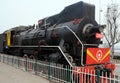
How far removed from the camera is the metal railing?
8.08 meters

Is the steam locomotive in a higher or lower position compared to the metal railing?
higher

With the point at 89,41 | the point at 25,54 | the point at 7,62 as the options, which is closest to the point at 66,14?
the point at 89,41

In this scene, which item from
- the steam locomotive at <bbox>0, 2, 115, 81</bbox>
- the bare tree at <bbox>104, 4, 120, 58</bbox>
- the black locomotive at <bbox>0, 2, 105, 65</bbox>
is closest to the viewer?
the steam locomotive at <bbox>0, 2, 115, 81</bbox>

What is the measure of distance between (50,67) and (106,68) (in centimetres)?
261

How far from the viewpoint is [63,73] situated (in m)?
9.90

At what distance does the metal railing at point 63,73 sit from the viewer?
8.08m

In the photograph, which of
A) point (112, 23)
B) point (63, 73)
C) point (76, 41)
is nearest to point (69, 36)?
point (76, 41)

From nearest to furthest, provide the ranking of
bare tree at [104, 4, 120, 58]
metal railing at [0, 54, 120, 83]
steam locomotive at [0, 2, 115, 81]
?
metal railing at [0, 54, 120, 83] → steam locomotive at [0, 2, 115, 81] → bare tree at [104, 4, 120, 58]

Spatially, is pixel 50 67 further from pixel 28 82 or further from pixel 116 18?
pixel 116 18

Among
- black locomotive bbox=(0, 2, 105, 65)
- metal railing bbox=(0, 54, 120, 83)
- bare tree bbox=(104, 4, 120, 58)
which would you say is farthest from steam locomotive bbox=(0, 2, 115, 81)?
bare tree bbox=(104, 4, 120, 58)

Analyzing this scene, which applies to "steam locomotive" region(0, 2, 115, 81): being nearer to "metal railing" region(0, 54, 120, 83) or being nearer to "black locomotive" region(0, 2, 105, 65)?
"black locomotive" region(0, 2, 105, 65)

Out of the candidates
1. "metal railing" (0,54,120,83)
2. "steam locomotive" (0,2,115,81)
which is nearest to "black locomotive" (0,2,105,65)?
"steam locomotive" (0,2,115,81)

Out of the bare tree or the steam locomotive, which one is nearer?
the steam locomotive

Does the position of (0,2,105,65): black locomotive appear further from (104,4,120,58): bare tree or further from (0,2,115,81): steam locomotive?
(104,4,120,58): bare tree
